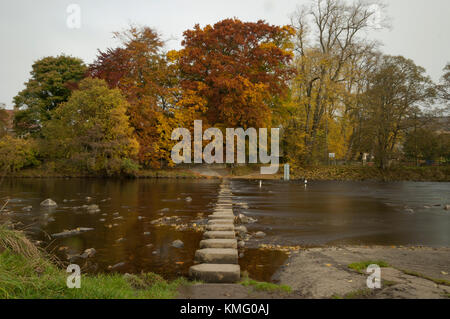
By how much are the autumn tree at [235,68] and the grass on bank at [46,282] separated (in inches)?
857

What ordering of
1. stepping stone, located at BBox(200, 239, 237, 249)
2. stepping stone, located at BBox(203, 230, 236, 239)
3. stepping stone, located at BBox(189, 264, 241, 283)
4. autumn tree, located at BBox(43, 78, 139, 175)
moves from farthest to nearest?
autumn tree, located at BBox(43, 78, 139, 175) < stepping stone, located at BBox(203, 230, 236, 239) < stepping stone, located at BBox(200, 239, 237, 249) < stepping stone, located at BBox(189, 264, 241, 283)

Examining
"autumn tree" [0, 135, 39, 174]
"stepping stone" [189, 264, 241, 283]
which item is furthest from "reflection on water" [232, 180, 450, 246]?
"autumn tree" [0, 135, 39, 174]

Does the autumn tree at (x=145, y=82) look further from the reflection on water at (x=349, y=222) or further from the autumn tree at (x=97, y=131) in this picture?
the reflection on water at (x=349, y=222)

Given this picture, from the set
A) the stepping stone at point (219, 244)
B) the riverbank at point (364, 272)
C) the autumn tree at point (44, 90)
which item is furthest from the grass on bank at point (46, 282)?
the autumn tree at point (44, 90)

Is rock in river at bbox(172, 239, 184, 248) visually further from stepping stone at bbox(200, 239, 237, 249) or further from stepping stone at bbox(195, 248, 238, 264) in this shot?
stepping stone at bbox(195, 248, 238, 264)

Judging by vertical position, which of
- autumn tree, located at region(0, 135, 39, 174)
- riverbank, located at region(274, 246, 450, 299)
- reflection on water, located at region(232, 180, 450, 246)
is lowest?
reflection on water, located at region(232, 180, 450, 246)

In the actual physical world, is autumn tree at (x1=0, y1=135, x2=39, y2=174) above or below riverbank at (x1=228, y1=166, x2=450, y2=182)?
above

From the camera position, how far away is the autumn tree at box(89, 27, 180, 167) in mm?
26781

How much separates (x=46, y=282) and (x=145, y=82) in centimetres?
2670

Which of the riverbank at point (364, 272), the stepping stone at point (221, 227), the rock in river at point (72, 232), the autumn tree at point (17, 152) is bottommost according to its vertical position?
the rock in river at point (72, 232)

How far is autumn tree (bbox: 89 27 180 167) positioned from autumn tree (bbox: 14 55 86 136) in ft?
14.0

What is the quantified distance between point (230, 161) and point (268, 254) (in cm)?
2245

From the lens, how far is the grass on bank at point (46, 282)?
3.32 metres

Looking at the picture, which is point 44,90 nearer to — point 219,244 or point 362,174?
point 362,174
